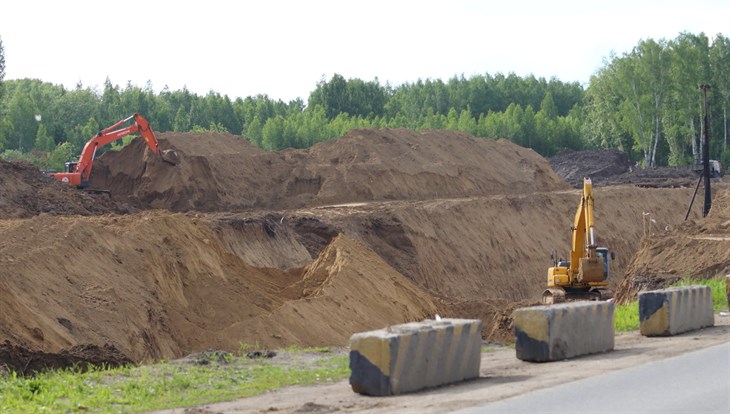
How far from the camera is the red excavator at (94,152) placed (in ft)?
149

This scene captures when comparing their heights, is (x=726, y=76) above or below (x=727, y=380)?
above

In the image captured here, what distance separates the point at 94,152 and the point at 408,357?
35.5 meters

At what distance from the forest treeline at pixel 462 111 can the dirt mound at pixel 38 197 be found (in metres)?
30.0

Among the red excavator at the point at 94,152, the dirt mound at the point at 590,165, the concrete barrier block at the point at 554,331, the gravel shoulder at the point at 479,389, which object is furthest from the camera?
the dirt mound at the point at 590,165

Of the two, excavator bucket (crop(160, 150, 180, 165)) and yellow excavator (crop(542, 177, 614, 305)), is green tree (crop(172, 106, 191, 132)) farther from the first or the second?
yellow excavator (crop(542, 177, 614, 305))

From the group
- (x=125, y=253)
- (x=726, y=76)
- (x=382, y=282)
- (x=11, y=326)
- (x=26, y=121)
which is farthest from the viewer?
(x=26, y=121)

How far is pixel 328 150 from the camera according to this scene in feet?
181

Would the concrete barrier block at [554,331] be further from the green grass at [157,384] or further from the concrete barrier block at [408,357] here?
the green grass at [157,384]

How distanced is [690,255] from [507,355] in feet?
46.2

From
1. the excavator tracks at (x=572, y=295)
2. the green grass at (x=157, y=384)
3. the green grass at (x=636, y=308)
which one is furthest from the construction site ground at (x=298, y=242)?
the green grass at (x=157, y=384)

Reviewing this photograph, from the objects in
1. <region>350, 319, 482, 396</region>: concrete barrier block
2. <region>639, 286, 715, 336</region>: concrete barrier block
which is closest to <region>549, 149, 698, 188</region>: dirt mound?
<region>639, 286, 715, 336</region>: concrete barrier block

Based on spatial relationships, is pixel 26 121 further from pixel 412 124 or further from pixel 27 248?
pixel 27 248

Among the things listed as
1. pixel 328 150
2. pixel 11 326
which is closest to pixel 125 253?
pixel 11 326

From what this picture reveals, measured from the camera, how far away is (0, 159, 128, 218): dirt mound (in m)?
38.9
